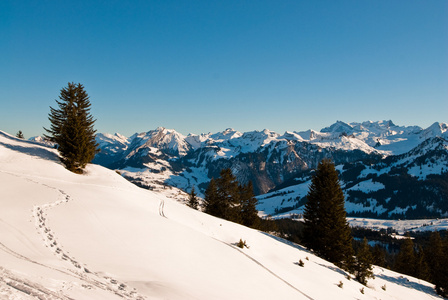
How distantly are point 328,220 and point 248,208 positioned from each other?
29.4 meters

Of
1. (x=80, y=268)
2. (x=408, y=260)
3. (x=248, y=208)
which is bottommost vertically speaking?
(x=408, y=260)

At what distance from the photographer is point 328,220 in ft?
94.9

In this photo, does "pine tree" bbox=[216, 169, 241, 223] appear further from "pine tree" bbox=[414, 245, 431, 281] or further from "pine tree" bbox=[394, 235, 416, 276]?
"pine tree" bbox=[414, 245, 431, 281]

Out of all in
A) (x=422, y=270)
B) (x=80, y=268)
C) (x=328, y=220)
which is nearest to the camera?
(x=80, y=268)

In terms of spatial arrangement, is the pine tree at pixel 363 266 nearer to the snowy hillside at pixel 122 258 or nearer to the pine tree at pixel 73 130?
the snowy hillside at pixel 122 258

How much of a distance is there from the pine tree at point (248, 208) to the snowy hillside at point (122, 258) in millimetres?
33565

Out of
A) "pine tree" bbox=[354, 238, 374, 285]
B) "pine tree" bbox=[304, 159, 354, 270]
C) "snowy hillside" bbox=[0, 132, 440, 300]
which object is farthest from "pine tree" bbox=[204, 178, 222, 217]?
"pine tree" bbox=[354, 238, 374, 285]

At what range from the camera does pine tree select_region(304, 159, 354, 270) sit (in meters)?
28.2

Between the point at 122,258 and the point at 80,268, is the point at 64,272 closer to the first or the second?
the point at 80,268

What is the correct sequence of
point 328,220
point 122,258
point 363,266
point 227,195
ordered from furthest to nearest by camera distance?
point 227,195, point 328,220, point 363,266, point 122,258

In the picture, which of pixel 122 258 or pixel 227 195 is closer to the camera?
pixel 122 258

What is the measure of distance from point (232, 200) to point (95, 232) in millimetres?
37580

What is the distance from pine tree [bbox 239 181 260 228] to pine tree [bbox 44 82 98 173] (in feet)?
112

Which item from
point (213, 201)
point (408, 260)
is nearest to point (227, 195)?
point (213, 201)
